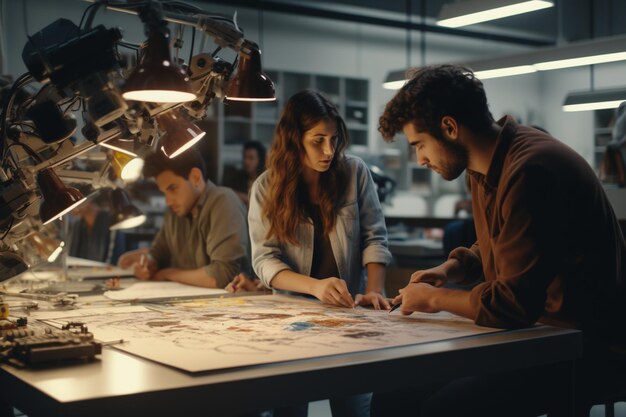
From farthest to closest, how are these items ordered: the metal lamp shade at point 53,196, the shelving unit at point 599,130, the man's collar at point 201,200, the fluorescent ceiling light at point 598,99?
the shelving unit at point 599,130
the fluorescent ceiling light at point 598,99
the man's collar at point 201,200
the metal lamp shade at point 53,196

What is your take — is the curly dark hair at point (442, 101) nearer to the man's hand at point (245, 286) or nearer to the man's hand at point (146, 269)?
the man's hand at point (245, 286)

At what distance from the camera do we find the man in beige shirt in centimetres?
310

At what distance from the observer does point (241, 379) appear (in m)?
1.32

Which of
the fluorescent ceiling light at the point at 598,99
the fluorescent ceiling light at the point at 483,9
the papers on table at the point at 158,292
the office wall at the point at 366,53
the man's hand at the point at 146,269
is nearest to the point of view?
the papers on table at the point at 158,292

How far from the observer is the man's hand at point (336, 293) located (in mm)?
2203

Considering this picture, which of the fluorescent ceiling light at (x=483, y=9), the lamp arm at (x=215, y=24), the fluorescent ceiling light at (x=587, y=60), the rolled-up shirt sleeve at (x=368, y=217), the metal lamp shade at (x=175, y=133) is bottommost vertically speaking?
the rolled-up shirt sleeve at (x=368, y=217)

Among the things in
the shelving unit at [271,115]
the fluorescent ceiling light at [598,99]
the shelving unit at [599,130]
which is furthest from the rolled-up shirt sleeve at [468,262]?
the shelving unit at [599,130]

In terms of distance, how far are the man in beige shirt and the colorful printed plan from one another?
2.41 ft

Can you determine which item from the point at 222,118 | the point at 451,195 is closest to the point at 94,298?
the point at 222,118

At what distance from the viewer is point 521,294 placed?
170cm

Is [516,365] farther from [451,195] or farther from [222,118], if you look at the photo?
[451,195]

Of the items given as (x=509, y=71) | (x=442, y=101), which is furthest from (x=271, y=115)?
(x=442, y=101)

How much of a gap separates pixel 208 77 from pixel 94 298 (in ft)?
3.46

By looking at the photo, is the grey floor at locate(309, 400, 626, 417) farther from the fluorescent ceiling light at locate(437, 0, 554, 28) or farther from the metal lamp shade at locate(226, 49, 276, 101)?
the metal lamp shade at locate(226, 49, 276, 101)
